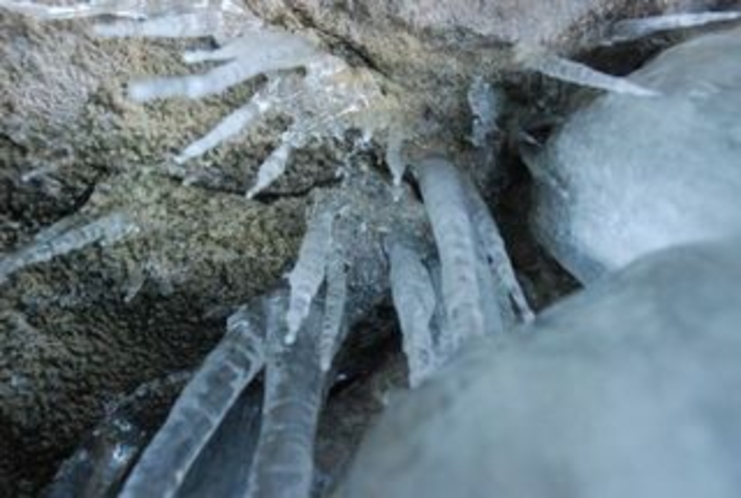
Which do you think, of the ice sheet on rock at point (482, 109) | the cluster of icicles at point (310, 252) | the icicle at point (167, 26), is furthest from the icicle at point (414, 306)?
the icicle at point (167, 26)

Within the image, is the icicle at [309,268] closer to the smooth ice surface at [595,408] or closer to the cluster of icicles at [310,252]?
the cluster of icicles at [310,252]

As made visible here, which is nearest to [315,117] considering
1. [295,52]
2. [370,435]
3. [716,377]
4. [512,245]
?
[295,52]

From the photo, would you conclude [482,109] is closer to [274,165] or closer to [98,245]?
[274,165]

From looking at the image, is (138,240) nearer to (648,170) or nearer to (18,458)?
(18,458)

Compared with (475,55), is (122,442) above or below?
below

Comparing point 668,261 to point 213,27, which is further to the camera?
point 213,27

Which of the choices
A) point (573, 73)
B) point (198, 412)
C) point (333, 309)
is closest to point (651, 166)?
Result: point (573, 73)

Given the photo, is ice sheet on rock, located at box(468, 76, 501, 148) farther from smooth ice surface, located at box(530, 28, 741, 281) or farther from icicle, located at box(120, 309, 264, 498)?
icicle, located at box(120, 309, 264, 498)
